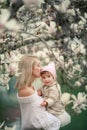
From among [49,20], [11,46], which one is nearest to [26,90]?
[11,46]

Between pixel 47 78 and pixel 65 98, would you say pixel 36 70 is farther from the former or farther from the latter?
pixel 65 98

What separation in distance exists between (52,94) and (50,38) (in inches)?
10.7

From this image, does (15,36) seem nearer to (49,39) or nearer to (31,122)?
(49,39)

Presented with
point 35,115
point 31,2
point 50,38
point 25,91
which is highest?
point 31,2

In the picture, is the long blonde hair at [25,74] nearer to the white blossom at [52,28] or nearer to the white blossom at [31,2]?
the white blossom at [52,28]

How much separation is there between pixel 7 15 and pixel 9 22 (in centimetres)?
3

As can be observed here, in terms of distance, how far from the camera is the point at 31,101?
6.42 feet

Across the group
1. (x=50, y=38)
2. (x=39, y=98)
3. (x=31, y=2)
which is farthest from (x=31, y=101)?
(x=31, y=2)

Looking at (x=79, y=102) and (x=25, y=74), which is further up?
(x=25, y=74)

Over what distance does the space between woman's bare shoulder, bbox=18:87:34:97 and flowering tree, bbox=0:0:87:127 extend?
0.08 metres

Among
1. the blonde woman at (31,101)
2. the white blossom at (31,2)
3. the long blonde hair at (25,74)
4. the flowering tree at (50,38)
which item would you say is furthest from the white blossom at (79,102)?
the white blossom at (31,2)

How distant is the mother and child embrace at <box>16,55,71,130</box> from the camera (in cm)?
195

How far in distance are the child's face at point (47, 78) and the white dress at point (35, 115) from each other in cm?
7

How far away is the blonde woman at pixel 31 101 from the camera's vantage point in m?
1.95
